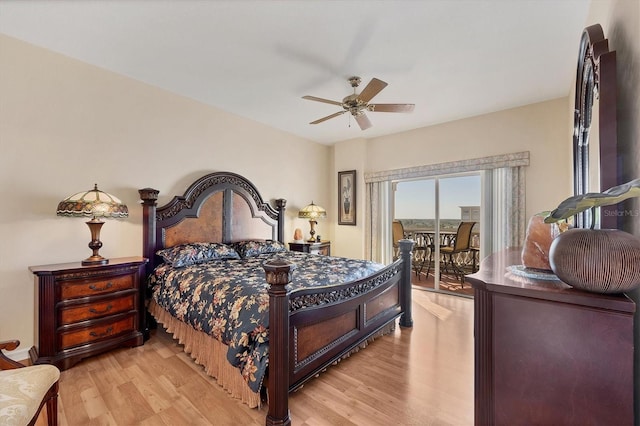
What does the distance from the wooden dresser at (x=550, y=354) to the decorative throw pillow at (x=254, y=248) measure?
10.2ft

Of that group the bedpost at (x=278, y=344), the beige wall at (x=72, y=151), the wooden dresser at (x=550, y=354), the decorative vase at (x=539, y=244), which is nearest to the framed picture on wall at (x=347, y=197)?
the beige wall at (x=72, y=151)

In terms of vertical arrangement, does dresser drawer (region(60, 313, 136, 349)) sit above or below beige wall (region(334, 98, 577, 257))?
below

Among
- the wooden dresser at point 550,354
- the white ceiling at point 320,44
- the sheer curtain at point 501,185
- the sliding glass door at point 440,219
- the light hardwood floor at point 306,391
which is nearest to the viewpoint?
the wooden dresser at point 550,354

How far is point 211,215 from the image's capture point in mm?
3736

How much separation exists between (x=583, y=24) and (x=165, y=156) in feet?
13.9

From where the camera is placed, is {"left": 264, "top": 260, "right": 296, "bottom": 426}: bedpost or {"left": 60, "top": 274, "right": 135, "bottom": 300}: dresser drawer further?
{"left": 60, "top": 274, "right": 135, "bottom": 300}: dresser drawer

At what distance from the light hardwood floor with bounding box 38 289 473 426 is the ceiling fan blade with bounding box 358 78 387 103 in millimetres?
2419

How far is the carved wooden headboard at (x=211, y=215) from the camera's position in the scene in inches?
122

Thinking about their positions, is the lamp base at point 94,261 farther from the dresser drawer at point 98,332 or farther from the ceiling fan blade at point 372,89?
the ceiling fan blade at point 372,89

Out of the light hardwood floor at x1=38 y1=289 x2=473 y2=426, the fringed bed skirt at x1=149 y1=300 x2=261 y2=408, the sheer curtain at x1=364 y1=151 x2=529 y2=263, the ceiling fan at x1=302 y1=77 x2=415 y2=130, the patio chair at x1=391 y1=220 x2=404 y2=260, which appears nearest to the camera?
the light hardwood floor at x1=38 y1=289 x2=473 y2=426

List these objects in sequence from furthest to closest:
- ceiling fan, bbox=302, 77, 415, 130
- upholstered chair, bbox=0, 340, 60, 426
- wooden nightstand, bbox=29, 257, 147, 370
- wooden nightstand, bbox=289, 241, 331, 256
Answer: wooden nightstand, bbox=289, 241, 331, 256
ceiling fan, bbox=302, 77, 415, 130
wooden nightstand, bbox=29, 257, 147, 370
upholstered chair, bbox=0, 340, 60, 426

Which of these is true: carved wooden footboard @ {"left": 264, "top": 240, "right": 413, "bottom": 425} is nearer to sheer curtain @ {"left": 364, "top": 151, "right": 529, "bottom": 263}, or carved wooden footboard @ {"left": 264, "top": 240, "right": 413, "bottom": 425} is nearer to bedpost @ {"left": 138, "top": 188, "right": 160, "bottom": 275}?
sheer curtain @ {"left": 364, "top": 151, "right": 529, "bottom": 263}

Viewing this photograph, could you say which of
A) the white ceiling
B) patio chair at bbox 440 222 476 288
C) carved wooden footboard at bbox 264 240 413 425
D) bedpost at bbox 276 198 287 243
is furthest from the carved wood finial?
patio chair at bbox 440 222 476 288

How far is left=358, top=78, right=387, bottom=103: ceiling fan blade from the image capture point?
2377mm
